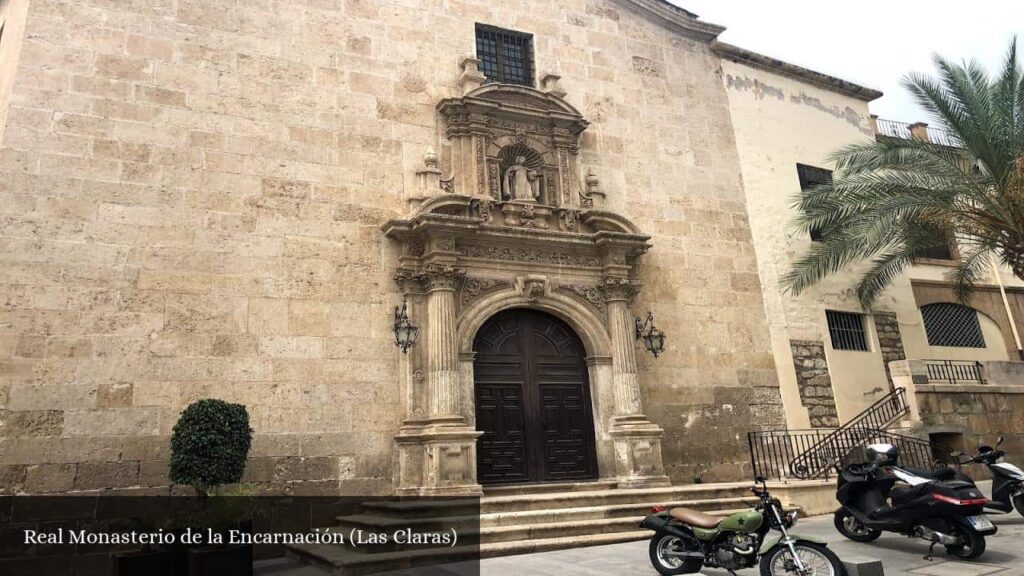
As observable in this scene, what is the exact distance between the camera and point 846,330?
13.9 meters

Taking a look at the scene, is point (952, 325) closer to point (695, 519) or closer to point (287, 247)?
point (695, 519)

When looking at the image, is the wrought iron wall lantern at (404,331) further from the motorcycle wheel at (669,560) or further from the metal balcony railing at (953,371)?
the metal balcony railing at (953,371)

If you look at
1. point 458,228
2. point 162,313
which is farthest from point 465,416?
point 162,313

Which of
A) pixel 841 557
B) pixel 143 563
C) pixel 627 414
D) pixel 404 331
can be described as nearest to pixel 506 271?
pixel 404 331

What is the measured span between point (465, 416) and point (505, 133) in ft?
15.9

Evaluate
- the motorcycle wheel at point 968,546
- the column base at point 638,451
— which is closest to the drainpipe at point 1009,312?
the column base at point 638,451

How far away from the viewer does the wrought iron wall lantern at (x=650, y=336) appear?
11617 millimetres

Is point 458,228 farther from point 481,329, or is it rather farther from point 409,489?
point 409,489

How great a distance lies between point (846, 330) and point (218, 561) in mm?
12172

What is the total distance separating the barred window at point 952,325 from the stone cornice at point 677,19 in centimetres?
776

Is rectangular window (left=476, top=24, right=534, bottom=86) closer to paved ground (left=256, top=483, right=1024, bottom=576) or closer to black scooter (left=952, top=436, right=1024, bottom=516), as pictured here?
paved ground (left=256, top=483, right=1024, bottom=576)

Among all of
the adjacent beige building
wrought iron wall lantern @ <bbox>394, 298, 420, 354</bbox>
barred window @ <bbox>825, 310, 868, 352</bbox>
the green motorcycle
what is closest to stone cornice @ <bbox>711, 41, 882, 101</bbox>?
the adjacent beige building

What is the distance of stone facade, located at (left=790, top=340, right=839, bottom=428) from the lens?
12859mm

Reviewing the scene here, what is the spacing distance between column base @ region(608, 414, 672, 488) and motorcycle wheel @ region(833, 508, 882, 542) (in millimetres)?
3298
